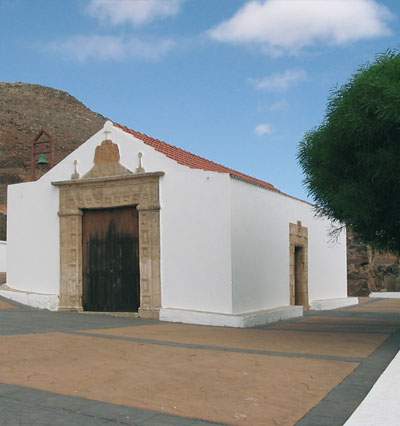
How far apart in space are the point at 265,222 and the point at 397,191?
5.95m

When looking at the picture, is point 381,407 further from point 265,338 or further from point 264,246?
point 264,246

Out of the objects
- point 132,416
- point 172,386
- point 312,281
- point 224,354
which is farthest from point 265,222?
point 132,416

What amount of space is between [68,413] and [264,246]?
1094 centimetres

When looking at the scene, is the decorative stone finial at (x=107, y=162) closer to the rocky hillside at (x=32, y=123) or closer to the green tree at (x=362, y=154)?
the green tree at (x=362, y=154)

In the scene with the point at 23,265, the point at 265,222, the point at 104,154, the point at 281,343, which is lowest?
the point at 281,343

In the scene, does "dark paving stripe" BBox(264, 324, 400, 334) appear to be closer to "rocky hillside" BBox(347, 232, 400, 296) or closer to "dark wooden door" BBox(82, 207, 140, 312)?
"dark wooden door" BBox(82, 207, 140, 312)

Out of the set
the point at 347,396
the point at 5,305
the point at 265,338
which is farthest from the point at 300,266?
the point at 347,396

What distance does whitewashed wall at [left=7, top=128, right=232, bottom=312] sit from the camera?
13359 mm

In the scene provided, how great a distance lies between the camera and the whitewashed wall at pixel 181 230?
1336 cm

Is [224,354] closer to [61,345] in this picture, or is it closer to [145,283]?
[61,345]

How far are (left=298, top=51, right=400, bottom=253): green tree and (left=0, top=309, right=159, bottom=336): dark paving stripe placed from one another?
Result: 5187mm

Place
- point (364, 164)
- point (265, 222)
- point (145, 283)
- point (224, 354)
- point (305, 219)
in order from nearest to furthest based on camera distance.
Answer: point (224, 354) < point (364, 164) < point (145, 283) < point (265, 222) < point (305, 219)

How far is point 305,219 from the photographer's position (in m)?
19.6

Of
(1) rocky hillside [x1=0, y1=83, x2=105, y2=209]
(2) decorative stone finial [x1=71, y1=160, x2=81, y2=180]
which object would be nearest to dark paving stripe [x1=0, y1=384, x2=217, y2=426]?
(2) decorative stone finial [x1=71, y1=160, x2=81, y2=180]
